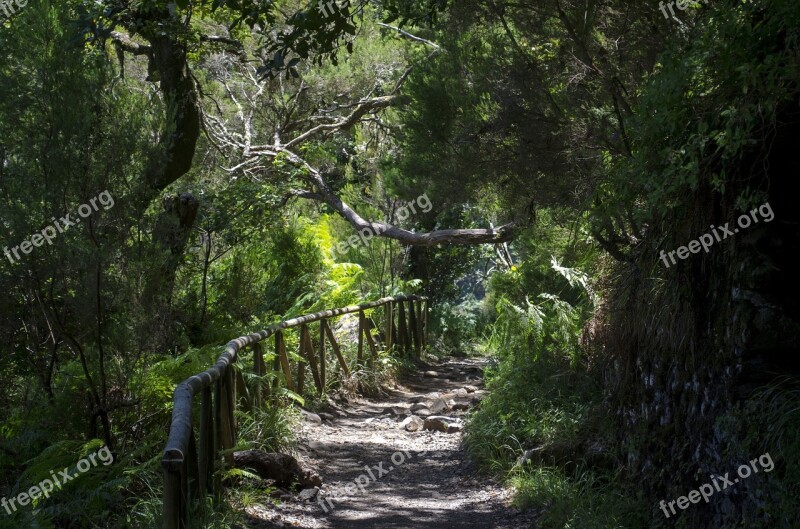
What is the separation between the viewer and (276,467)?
20.2 feet

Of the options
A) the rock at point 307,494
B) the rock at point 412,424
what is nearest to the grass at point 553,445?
the rock at point 412,424

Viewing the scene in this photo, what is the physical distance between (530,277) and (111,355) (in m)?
6.60

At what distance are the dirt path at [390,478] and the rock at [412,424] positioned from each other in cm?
6

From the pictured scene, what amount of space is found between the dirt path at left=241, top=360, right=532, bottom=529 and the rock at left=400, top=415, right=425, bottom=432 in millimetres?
64

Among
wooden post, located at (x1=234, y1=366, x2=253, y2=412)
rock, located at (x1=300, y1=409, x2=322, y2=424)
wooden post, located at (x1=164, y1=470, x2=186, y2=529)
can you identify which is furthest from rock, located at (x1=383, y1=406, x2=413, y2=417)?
wooden post, located at (x1=164, y1=470, x2=186, y2=529)

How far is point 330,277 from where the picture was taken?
A: 12.8 m

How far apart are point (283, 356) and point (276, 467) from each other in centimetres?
224

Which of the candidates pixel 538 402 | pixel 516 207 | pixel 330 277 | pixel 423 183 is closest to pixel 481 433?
pixel 538 402

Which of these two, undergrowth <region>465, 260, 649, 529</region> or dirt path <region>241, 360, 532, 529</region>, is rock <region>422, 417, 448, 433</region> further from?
undergrowth <region>465, 260, 649, 529</region>

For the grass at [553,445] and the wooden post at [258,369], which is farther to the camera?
the wooden post at [258,369]

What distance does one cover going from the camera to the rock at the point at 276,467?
6.03 m

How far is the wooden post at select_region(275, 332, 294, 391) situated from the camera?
8166mm

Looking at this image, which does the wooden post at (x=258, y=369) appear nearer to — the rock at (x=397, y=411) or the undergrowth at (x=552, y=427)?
the undergrowth at (x=552, y=427)

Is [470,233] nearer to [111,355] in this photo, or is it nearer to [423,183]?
[423,183]
